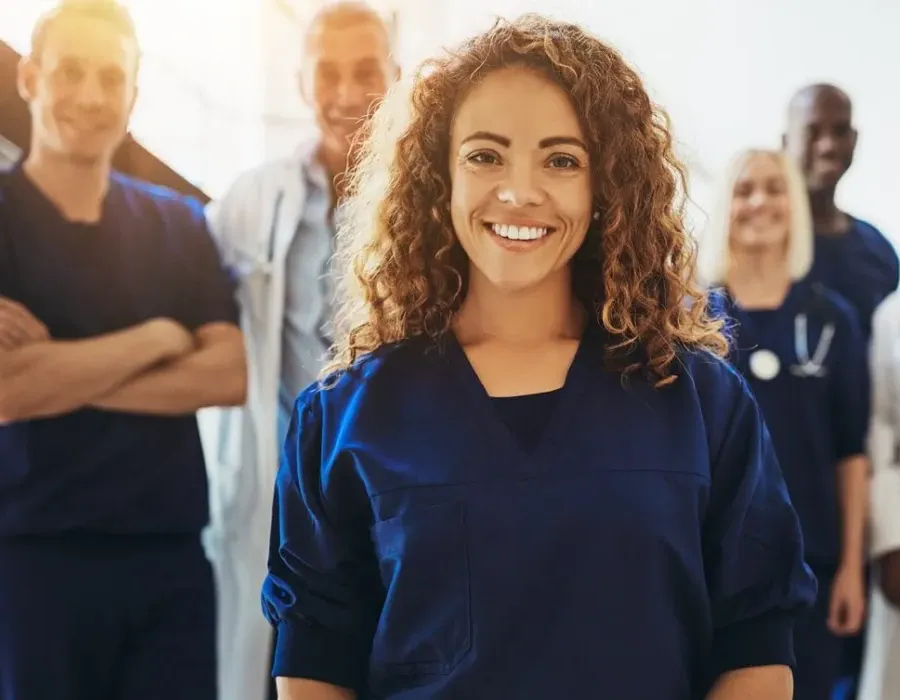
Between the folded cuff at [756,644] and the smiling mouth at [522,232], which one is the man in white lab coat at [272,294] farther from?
the folded cuff at [756,644]

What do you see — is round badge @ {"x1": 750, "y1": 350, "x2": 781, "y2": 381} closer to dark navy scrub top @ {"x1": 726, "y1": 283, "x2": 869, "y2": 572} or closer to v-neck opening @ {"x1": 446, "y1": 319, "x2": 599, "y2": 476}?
dark navy scrub top @ {"x1": 726, "y1": 283, "x2": 869, "y2": 572}

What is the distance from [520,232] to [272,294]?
52cm

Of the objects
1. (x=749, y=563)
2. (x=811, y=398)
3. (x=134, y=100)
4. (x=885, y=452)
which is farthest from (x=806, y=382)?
(x=134, y=100)

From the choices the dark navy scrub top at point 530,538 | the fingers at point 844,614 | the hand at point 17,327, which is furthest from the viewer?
the fingers at point 844,614

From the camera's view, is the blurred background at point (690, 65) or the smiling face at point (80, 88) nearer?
the smiling face at point (80, 88)

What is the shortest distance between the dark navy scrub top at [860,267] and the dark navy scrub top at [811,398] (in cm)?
4

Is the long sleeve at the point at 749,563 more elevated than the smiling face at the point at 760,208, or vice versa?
the smiling face at the point at 760,208

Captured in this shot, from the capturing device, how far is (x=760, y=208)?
4.04 ft

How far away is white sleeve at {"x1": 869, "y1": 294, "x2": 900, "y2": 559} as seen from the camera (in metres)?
1.19

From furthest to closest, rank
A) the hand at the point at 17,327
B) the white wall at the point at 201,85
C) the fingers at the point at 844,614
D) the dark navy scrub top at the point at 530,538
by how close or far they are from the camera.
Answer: the fingers at the point at 844,614, the white wall at the point at 201,85, the hand at the point at 17,327, the dark navy scrub top at the point at 530,538

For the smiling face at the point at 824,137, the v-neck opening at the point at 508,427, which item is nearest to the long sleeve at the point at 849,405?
the smiling face at the point at 824,137

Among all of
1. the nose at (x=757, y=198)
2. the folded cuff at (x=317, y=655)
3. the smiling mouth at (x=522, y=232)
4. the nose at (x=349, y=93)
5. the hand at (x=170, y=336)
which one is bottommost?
the folded cuff at (x=317, y=655)

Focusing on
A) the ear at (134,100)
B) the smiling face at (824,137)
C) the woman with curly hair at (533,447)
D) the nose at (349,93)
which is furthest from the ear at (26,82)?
the smiling face at (824,137)

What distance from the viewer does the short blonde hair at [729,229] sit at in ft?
4.02
